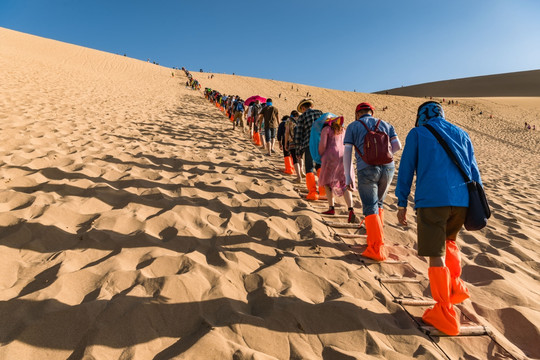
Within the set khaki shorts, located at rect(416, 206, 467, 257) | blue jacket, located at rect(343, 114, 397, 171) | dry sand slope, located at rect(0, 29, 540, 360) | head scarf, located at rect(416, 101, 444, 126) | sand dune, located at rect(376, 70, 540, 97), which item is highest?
sand dune, located at rect(376, 70, 540, 97)

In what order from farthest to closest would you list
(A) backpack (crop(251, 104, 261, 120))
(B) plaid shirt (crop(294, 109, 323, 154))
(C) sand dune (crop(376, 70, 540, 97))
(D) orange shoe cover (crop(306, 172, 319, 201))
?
(C) sand dune (crop(376, 70, 540, 97)), (A) backpack (crop(251, 104, 261, 120)), (B) plaid shirt (crop(294, 109, 323, 154)), (D) orange shoe cover (crop(306, 172, 319, 201))

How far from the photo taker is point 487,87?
184ft

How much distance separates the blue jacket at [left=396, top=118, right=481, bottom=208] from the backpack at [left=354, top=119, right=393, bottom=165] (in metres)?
0.58

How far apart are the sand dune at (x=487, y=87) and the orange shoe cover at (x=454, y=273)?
207 feet

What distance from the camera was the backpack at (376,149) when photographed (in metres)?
2.92

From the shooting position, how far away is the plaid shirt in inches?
194

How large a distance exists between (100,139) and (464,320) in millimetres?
7371

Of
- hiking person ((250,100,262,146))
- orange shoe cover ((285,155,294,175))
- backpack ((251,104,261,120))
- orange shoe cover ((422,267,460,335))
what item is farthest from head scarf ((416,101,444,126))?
backpack ((251,104,261,120))

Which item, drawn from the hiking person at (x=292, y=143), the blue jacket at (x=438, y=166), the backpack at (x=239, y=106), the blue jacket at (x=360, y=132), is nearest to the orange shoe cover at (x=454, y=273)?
the blue jacket at (x=438, y=166)

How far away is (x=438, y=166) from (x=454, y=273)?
97 centimetres

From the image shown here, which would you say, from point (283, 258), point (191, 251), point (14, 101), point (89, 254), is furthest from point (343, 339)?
point (14, 101)

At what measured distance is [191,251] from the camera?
108 inches

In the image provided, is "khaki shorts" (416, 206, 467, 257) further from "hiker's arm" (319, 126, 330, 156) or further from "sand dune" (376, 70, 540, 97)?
"sand dune" (376, 70, 540, 97)

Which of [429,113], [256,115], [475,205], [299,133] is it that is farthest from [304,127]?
[256,115]
